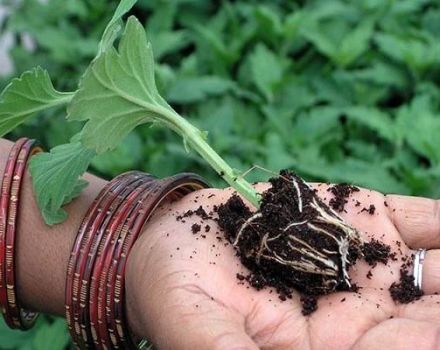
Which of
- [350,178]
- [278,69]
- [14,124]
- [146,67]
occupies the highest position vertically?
[146,67]

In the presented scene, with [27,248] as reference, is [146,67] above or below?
above

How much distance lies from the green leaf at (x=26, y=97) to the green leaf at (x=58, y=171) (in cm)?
9

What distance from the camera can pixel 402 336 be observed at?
1.43 meters

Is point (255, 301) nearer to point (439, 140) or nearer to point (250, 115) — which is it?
point (439, 140)

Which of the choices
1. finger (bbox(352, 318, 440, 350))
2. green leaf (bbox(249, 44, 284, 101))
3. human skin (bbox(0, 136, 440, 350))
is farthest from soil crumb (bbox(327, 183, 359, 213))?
green leaf (bbox(249, 44, 284, 101))

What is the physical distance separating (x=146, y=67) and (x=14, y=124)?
1.02 feet

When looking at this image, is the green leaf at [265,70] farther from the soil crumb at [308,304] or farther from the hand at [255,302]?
the soil crumb at [308,304]

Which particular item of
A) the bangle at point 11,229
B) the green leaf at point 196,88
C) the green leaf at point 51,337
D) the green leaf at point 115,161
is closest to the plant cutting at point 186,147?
the bangle at point 11,229

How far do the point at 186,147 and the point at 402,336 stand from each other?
0.53 meters

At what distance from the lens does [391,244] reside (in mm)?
1781

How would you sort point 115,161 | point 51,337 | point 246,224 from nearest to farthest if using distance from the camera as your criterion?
1. point 246,224
2. point 51,337
3. point 115,161

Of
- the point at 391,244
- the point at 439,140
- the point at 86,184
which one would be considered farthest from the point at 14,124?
the point at 439,140

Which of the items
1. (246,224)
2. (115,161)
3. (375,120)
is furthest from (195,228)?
(375,120)

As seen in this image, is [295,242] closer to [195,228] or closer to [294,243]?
[294,243]
